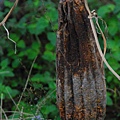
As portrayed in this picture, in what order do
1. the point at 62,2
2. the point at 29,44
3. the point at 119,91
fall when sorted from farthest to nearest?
the point at 29,44, the point at 119,91, the point at 62,2

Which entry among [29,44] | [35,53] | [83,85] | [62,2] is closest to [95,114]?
[83,85]

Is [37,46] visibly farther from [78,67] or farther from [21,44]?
[78,67]

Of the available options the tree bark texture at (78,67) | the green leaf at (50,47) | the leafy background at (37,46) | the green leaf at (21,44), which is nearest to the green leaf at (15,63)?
the leafy background at (37,46)

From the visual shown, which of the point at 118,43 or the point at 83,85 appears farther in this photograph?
the point at 118,43

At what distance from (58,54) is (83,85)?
0.17 metres

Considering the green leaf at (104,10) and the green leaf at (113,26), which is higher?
the green leaf at (104,10)

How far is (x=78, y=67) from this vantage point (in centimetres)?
189

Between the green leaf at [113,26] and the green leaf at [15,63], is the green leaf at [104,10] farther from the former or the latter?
the green leaf at [15,63]

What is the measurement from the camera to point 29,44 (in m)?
3.93

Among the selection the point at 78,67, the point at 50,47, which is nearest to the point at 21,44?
the point at 50,47

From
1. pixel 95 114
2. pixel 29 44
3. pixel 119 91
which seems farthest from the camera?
pixel 29 44

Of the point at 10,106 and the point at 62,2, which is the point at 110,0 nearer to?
the point at 10,106

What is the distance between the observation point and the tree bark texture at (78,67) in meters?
1.82

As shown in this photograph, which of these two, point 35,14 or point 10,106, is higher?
point 35,14
